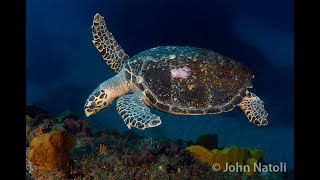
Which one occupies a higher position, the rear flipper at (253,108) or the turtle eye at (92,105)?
the turtle eye at (92,105)

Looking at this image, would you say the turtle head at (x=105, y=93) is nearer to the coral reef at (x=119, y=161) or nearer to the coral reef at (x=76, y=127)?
the coral reef at (x=119, y=161)

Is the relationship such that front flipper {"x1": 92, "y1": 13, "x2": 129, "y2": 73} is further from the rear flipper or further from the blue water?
the blue water

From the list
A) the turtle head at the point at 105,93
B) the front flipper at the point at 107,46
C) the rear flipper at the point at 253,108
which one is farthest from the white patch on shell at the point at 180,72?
the front flipper at the point at 107,46

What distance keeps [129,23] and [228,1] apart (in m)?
4.79

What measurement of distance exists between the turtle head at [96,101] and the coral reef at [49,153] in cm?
147

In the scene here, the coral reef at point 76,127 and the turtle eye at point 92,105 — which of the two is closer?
the turtle eye at point 92,105

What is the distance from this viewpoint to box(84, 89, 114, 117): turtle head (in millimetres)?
4770

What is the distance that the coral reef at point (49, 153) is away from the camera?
3.09m

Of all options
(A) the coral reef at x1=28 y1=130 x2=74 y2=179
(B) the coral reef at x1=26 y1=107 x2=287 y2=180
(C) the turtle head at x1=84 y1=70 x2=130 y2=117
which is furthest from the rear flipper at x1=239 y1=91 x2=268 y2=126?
(A) the coral reef at x1=28 y1=130 x2=74 y2=179

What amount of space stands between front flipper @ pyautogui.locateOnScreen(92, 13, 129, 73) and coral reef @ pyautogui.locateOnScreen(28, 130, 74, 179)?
2.58 meters

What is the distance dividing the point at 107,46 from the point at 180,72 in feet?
6.46
